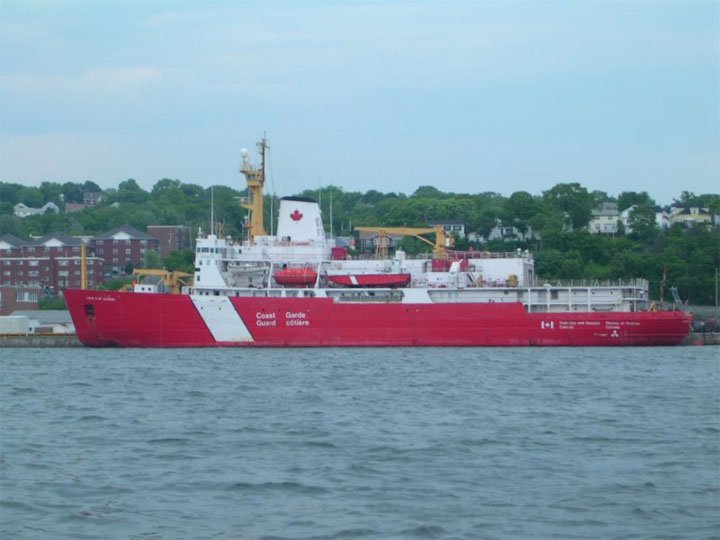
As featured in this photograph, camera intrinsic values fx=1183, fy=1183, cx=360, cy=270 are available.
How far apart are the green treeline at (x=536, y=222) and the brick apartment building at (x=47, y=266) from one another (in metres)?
11.6

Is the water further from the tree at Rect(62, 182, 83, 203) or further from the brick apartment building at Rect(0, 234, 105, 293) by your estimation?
the tree at Rect(62, 182, 83, 203)

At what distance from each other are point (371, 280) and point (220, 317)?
570 cm

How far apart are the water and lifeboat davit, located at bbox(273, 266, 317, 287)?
42.4 feet

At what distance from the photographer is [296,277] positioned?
43344mm

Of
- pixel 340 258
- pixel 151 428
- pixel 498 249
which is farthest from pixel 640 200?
pixel 151 428

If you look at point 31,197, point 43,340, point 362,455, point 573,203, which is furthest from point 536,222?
point 31,197

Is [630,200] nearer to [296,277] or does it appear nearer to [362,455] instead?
[296,277]

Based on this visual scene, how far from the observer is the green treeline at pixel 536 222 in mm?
66125

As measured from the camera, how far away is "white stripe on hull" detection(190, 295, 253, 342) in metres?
42.0

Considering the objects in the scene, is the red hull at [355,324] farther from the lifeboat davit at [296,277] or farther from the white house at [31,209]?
the white house at [31,209]

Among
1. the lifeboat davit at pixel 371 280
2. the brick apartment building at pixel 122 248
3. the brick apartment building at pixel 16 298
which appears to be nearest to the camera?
the lifeboat davit at pixel 371 280

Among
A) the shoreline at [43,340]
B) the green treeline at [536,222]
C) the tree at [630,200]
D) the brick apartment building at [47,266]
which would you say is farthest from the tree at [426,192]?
the shoreline at [43,340]

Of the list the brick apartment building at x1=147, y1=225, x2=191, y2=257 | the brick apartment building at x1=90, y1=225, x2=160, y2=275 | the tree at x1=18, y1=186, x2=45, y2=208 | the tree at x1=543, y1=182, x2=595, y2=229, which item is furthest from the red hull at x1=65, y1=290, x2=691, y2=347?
the tree at x1=18, y1=186, x2=45, y2=208

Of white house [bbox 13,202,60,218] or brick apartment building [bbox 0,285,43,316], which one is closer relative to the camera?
brick apartment building [bbox 0,285,43,316]
